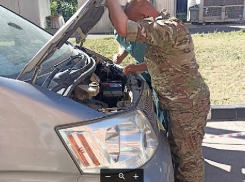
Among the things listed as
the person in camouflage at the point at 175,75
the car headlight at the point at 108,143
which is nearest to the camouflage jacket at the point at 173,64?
the person in camouflage at the point at 175,75

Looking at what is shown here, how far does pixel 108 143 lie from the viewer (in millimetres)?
1555

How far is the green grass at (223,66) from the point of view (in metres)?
5.18

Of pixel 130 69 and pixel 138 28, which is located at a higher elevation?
pixel 138 28

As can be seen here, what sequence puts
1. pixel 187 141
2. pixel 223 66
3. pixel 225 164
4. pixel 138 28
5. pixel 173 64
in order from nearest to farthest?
pixel 138 28 → pixel 173 64 → pixel 187 141 → pixel 225 164 → pixel 223 66

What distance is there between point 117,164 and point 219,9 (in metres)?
16.4

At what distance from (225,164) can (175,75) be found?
157cm

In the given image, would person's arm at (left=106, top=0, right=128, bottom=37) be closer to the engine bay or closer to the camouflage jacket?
the camouflage jacket

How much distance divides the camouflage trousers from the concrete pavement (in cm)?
81

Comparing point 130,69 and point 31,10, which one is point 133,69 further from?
point 31,10

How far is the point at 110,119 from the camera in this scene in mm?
1604

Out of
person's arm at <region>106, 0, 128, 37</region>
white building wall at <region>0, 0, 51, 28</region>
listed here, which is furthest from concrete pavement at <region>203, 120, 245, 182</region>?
white building wall at <region>0, 0, 51, 28</region>

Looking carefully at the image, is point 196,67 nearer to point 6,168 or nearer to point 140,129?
point 140,129

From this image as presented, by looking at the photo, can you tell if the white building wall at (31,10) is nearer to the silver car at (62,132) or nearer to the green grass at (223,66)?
the green grass at (223,66)

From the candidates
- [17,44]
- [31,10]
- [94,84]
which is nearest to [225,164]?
[94,84]
